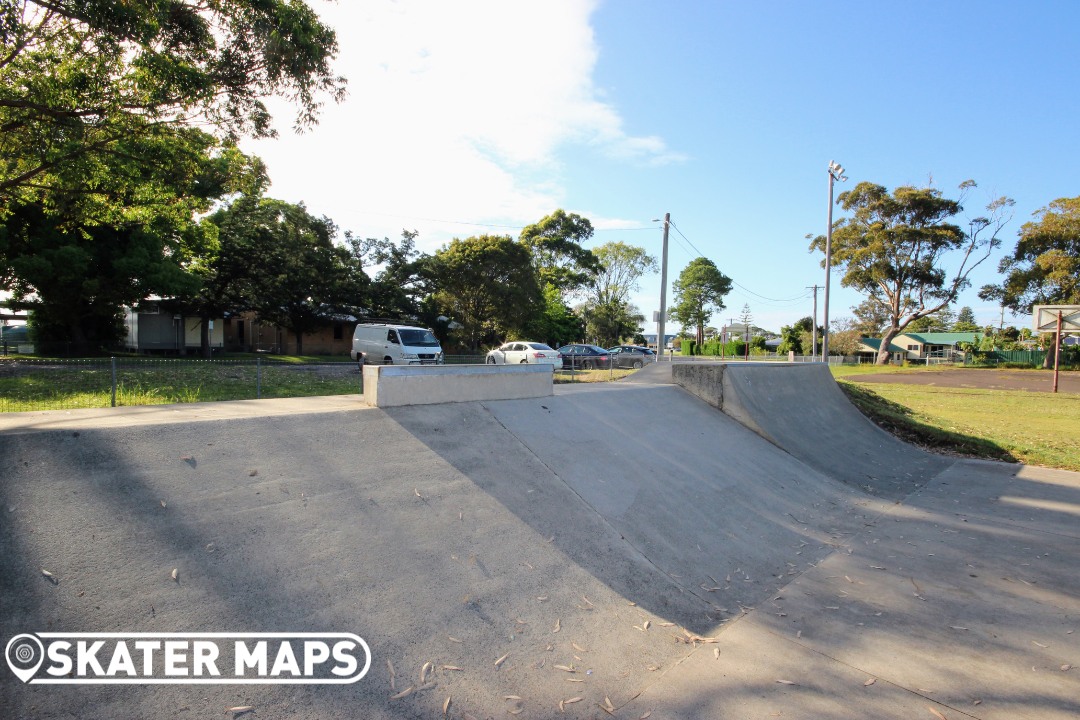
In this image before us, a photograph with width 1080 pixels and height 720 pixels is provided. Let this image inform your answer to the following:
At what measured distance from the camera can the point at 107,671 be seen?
2611 millimetres

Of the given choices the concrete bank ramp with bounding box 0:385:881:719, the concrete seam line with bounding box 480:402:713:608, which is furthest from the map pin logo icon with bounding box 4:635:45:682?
the concrete seam line with bounding box 480:402:713:608

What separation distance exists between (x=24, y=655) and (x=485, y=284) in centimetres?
2909

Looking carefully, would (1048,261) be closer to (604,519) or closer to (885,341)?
(885,341)

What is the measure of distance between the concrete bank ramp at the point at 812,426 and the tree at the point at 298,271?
80.2 ft

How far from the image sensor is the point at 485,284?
3106cm

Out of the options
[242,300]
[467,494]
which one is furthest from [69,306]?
[467,494]

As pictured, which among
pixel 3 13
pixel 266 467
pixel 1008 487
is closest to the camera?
pixel 266 467

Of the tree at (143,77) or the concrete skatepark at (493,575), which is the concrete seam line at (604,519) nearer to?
the concrete skatepark at (493,575)

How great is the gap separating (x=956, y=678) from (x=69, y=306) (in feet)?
97.9

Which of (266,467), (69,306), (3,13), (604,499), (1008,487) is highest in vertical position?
(3,13)

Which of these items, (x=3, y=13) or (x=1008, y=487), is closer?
(x=3, y=13)

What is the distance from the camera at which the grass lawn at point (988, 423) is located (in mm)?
11000

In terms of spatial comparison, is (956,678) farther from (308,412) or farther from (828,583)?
(308,412)

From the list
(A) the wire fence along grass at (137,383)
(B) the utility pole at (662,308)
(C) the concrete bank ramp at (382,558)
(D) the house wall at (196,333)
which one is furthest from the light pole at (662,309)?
(D) the house wall at (196,333)
